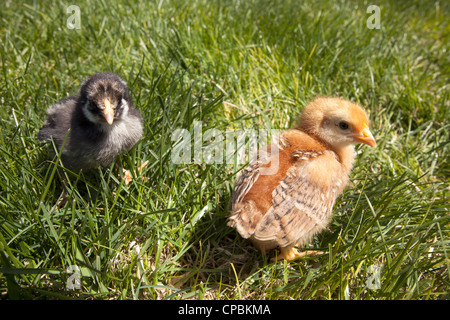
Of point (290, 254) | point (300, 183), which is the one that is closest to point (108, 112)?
point (300, 183)

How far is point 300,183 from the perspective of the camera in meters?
1.75

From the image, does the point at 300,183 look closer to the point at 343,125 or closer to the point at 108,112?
the point at 343,125

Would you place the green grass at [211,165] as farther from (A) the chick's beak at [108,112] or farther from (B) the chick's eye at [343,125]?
(B) the chick's eye at [343,125]

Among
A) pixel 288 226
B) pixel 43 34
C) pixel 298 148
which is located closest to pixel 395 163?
pixel 298 148

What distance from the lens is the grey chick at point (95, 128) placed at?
202cm

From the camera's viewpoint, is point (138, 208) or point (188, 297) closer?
point (188, 297)

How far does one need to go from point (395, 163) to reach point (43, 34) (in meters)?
3.24

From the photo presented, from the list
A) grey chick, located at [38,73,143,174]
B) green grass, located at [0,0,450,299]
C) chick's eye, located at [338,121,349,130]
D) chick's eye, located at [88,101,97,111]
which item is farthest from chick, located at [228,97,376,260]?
chick's eye, located at [88,101,97,111]

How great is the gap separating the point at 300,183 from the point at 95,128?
127 cm

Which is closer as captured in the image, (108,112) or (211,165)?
(108,112)

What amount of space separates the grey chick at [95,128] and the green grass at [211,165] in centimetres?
12

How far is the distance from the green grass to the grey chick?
0.12 metres

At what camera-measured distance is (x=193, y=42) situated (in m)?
3.06

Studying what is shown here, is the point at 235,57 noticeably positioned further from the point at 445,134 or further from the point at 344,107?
the point at 445,134
